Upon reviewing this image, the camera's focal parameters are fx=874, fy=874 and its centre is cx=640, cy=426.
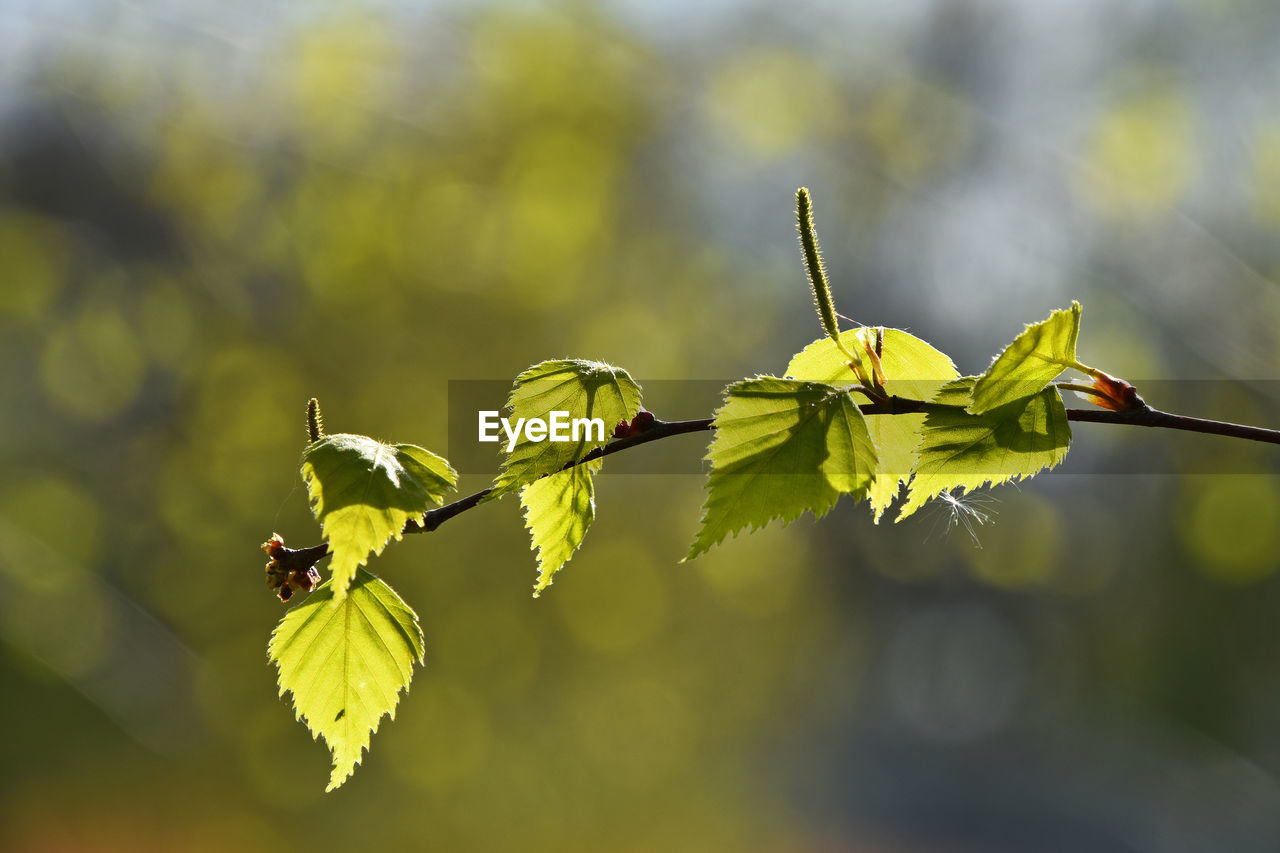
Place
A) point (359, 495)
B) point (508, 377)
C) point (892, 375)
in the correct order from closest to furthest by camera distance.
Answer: point (359, 495) → point (892, 375) → point (508, 377)

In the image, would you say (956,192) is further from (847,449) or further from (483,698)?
(847,449)

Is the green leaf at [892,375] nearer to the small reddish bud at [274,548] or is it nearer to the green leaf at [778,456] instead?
the green leaf at [778,456]

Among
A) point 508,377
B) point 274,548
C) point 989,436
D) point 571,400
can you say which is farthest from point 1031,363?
point 508,377

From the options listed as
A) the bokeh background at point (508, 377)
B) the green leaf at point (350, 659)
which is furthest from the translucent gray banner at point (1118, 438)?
the green leaf at point (350, 659)

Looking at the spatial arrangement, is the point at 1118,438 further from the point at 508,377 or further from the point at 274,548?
the point at 274,548

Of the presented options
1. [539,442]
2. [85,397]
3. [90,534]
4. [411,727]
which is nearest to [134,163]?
[85,397]
